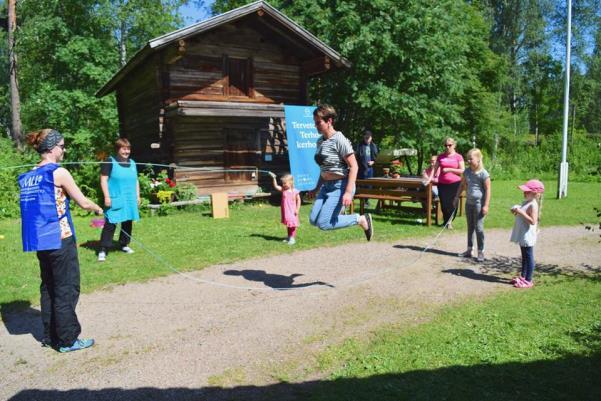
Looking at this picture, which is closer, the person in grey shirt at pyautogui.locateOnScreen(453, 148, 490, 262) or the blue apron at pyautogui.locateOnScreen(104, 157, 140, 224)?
the person in grey shirt at pyautogui.locateOnScreen(453, 148, 490, 262)

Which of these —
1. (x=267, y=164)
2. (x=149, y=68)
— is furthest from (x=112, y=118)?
(x=267, y=164)

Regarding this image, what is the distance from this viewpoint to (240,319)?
17.1 ft

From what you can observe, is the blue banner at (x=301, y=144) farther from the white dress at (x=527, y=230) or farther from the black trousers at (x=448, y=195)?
the white dress at (x=527, y=230)

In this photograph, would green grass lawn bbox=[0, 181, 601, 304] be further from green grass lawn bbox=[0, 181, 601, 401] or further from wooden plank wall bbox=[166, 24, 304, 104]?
wooden plank wall bbox=[166, 24, 304, 104]

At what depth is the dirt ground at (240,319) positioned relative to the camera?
3.83m

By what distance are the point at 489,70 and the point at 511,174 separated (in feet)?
25.1

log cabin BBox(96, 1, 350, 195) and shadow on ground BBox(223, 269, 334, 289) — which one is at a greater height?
log cabin BBox(96, 1, 350, 195)

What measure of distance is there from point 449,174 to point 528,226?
384 cm

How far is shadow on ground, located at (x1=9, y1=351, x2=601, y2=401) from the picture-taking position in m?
3.48

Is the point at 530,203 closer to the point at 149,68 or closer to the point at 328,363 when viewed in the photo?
the point at 328,363

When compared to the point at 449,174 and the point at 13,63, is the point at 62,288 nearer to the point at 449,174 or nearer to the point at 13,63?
the point at 449,174

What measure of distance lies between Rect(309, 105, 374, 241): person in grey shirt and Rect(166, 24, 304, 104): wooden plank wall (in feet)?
36.0

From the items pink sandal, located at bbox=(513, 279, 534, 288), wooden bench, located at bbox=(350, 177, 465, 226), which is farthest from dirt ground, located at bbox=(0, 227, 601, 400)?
wooden bench, located at bbox=(350, 177, 465, 226)

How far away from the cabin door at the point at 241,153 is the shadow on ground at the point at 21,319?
1138cm
